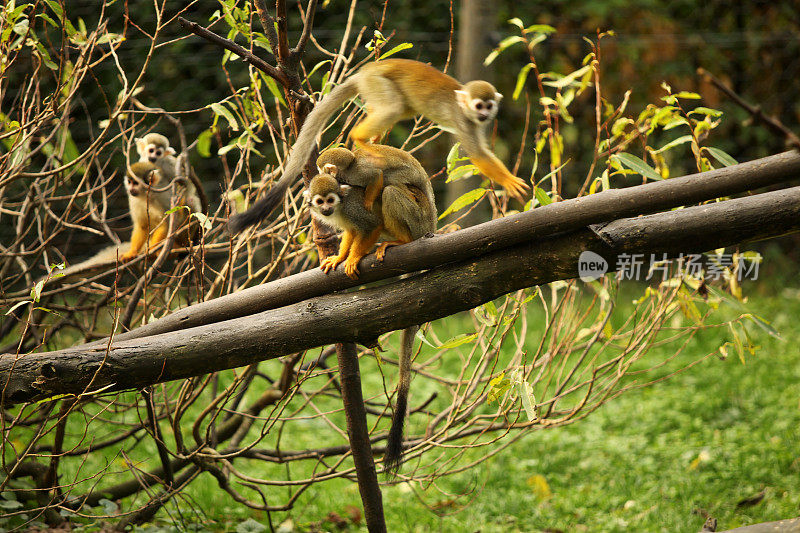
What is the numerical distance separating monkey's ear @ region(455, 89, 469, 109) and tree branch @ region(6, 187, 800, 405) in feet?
3.09

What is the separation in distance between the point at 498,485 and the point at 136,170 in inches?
85.9

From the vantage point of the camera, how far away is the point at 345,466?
3.56 metres

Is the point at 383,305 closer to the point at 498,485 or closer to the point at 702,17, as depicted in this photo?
the point at 498,485

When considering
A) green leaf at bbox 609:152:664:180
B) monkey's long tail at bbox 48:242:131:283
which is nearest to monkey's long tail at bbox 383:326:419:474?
green leaf at bbox 609:152:664:180

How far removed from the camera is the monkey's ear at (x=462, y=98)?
2706 mm

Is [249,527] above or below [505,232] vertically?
below

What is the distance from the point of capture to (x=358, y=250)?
2227 mm

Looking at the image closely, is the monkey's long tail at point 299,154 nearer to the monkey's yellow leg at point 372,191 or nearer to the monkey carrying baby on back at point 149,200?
the monkey's yellow leg at point 372,191

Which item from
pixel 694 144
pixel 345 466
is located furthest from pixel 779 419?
pixel 345 466

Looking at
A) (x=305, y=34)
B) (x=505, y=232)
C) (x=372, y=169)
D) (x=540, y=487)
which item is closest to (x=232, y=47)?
(x=305, y=34)

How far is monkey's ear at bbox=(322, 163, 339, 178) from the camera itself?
2252mm

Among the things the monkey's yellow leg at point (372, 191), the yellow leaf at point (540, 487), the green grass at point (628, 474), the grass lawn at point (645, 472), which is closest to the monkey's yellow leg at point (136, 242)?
the green grass at point (628, 474)

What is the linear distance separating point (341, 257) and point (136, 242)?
1.48 metres

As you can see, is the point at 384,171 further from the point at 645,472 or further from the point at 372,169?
the point at 645,472
